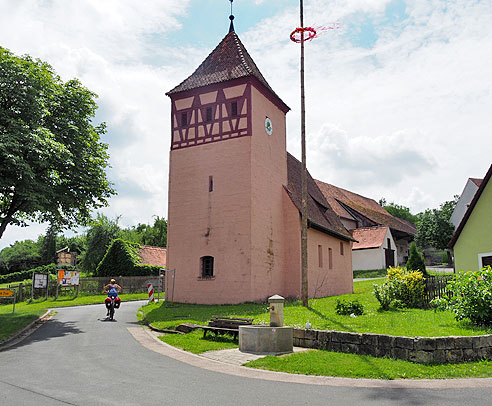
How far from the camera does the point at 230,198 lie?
2319cm

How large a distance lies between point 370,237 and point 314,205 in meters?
18.9

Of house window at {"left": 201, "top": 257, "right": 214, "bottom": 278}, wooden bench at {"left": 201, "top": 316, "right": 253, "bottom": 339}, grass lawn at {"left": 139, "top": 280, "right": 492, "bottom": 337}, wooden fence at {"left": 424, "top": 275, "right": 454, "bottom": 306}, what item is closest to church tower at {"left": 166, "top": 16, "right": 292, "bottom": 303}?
house window at {"left": 201, "top": 257, "right": 214, "bottom": 278}

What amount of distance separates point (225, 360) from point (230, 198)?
13.3 metres

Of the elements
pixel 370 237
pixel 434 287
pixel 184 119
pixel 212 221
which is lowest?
pixel 434 287

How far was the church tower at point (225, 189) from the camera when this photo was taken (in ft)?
74.1

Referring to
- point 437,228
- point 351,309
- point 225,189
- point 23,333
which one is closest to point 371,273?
point 437,228

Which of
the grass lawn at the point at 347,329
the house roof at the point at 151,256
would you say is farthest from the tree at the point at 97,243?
the grass lawn at the point at 347,329

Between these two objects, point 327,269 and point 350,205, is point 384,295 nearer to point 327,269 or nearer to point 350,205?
point 327,269

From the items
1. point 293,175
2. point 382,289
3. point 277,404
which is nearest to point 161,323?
point 382,289

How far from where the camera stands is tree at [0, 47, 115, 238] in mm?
17047

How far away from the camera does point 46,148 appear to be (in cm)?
1711

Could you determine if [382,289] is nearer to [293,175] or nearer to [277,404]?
[277,404]

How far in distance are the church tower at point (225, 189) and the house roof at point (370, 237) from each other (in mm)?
23423

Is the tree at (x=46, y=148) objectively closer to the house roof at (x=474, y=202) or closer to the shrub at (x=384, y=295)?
the shrub at (x=384, y=295)
